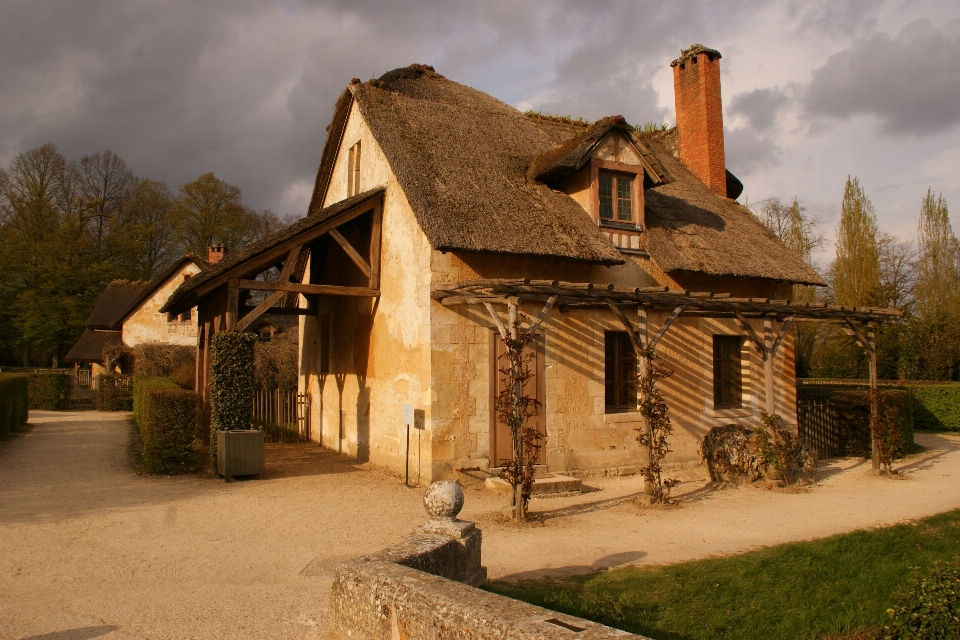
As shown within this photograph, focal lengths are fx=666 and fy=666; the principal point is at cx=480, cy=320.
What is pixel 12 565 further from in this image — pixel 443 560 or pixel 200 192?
pixel 200 192

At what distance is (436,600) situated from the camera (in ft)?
11.5

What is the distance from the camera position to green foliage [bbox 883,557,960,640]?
380 cm

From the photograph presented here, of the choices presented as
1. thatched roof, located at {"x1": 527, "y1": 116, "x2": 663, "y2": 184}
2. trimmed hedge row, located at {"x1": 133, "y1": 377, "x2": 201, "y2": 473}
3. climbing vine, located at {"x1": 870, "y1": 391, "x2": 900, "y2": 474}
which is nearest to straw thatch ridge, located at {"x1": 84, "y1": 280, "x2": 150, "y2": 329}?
trimmed hedge row, located at {"x1": 133, "y1": 377, "x2": 201, "y2": 473}

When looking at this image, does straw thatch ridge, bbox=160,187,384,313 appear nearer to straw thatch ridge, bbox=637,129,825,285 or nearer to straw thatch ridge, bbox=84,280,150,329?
straw thatch ridge, bbox=637,129,825,285

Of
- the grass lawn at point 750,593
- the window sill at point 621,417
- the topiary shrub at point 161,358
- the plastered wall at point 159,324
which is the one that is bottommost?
the grass lawn at point 750,593

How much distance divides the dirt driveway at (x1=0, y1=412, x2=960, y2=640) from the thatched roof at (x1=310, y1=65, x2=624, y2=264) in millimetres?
3824

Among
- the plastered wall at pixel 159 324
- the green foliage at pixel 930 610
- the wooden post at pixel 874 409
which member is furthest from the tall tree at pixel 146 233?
the green foliage at pixel 930 610

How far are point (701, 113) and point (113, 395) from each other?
73.3 feet

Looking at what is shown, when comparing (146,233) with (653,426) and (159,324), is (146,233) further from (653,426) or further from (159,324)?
(653,426)

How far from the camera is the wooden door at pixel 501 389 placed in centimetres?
1037

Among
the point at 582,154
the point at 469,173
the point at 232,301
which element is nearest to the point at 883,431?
the point at 582,154

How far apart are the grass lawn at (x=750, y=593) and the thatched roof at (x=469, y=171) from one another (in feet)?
17.9

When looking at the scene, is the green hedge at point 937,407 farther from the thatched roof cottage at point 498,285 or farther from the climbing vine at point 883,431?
the thatched roof cottage at point 498,285

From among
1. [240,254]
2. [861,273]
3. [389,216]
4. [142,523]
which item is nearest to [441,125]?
[389,216]
